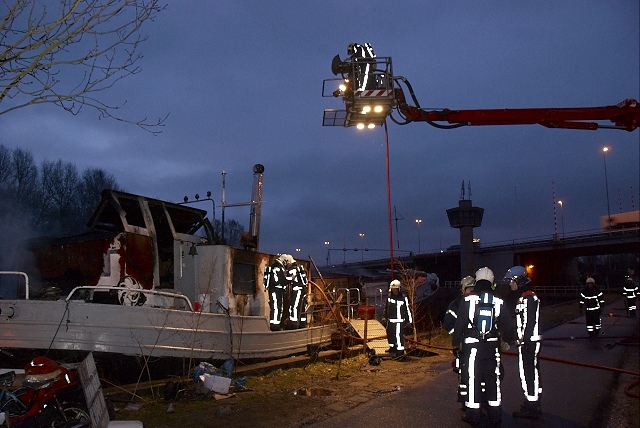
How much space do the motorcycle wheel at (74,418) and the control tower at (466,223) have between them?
50.8 meters

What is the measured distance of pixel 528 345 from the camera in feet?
23.5

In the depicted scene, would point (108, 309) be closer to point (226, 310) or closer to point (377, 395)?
point (226, 310)

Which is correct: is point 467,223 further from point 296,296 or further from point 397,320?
point 296,296

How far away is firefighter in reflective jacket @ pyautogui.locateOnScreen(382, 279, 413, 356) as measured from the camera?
40.0 feet

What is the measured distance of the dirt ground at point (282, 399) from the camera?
678 centimetres

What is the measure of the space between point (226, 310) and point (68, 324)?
2.66 metres

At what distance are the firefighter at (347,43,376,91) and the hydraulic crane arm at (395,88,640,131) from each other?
802 millimetres

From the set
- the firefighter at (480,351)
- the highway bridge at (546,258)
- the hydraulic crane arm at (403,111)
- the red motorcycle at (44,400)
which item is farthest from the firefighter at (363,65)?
the highway bridge at (546,258)

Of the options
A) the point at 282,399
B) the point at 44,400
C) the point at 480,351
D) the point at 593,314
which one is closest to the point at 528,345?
the point at 480,351

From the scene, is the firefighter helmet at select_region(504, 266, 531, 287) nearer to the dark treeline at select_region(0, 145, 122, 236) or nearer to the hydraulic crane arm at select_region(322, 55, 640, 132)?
the hydraulic crane arm at select_region(322, 55, 640, 132)

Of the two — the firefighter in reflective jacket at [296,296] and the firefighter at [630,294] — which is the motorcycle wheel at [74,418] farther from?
the firefighter at [630,294]

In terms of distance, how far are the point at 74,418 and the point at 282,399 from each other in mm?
3042

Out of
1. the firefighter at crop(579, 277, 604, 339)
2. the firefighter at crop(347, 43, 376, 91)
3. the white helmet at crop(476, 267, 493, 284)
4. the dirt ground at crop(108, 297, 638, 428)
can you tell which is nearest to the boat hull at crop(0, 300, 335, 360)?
the dirt ground at crop(108, 297, 638, 428)

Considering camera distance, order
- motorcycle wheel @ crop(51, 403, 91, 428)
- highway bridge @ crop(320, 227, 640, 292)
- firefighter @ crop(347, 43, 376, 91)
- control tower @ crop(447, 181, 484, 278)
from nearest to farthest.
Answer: motorcycle wheel @ crop(51, 403, 91, 428) < firefighter @ crop(347, 43, 376, 91) < highway bridge @ crop(320, 227, 640, 292) < control tower @ crop(447, 181, 484, 278)
